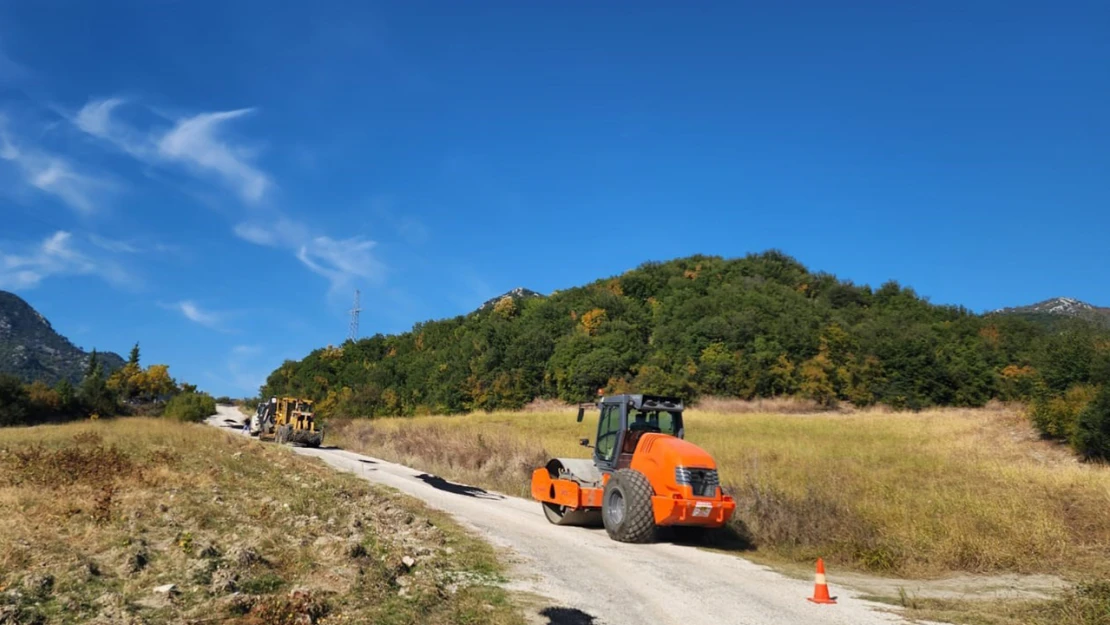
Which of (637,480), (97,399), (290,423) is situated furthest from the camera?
(97,399)

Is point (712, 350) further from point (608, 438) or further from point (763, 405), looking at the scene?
point (608, 438)

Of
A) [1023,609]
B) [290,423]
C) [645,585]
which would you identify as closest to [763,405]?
[290,423]

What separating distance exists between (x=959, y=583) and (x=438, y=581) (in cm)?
735

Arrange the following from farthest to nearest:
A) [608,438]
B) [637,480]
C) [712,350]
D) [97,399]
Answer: [712,350], [97,399], [608,438], [637,480]

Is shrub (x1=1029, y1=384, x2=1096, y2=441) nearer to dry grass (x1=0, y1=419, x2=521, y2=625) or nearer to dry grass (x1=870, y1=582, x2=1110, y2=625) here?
dry grass (x1=870, y1=582, x2=1110, y2=625)

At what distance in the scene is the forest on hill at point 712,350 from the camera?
65.8m

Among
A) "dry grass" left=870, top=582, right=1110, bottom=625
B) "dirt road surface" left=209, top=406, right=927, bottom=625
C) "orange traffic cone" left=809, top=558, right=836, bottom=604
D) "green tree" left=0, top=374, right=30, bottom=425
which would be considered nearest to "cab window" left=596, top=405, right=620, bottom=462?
"dirt road surface" left=209, top=406, right=927, bottom=625

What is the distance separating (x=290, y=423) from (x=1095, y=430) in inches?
1409

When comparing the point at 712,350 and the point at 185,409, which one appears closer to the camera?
the point at 185,409

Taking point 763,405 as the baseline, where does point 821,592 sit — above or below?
below

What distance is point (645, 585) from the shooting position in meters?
8.40

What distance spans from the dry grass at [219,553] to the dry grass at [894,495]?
235 inches

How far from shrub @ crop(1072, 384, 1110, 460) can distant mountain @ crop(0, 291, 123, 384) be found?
152923 millimetres

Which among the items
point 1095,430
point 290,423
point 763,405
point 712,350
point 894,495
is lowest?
point 894,495
